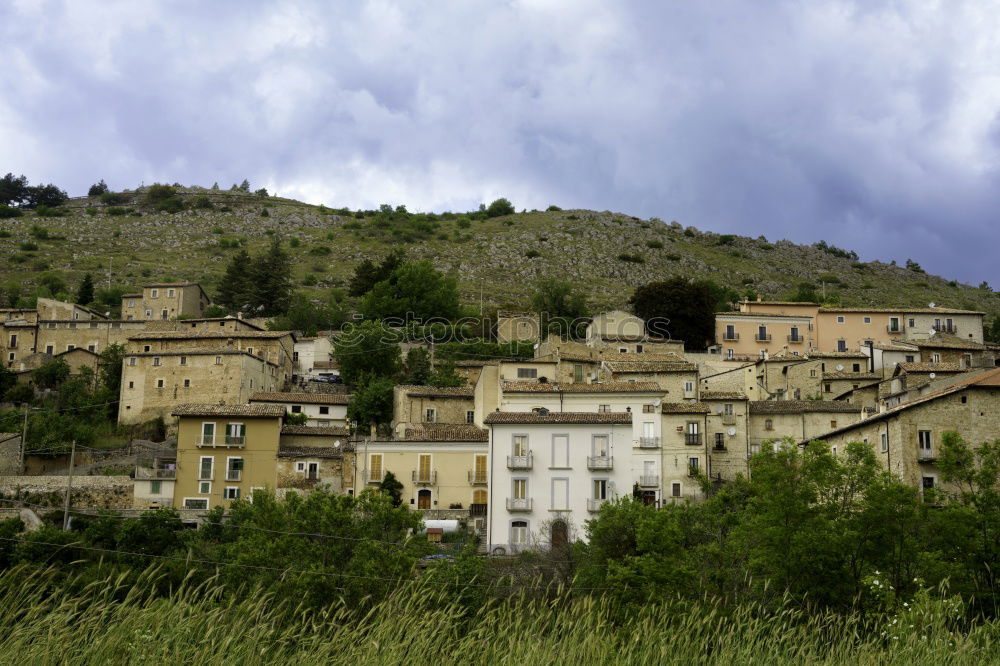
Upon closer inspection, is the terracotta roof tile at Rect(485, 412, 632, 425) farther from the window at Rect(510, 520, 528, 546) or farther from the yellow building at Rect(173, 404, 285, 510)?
the yellow building at Rect(173, 404, 285, 510)

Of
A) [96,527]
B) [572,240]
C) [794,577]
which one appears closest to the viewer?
[794,577]

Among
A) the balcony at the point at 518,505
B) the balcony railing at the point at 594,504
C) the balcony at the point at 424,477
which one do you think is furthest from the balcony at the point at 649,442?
the balcony at the point at 424,477

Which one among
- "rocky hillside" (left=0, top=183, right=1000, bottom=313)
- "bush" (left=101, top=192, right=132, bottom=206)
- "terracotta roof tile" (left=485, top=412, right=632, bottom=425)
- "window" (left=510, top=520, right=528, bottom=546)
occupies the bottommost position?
"window" (left=510, top=520, right=528, bottom=546)

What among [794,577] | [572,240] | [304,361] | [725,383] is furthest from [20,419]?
[572,240]

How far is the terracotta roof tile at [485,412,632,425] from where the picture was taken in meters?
48.7

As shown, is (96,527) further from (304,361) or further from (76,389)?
(304,361)

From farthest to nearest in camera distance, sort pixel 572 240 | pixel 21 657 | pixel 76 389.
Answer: pixel 572 240 < pixel 76 389 < pixel 21 657

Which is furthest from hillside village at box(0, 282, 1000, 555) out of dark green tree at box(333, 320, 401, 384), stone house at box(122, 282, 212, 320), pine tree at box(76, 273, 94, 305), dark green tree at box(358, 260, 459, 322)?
pine tree at box(76, 273, 94, 305)

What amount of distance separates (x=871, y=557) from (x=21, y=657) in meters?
24.6

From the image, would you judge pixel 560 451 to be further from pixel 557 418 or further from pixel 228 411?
pixel 228 411

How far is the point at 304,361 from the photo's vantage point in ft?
244

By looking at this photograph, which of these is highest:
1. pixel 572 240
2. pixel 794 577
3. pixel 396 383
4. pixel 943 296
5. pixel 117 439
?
pixel 572 240

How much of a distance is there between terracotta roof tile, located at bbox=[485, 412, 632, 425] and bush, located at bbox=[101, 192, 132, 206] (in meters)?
135

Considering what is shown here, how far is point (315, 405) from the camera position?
60.8 meters
